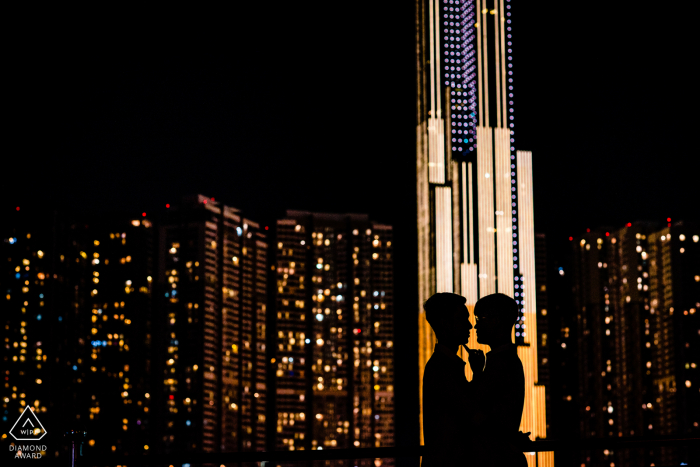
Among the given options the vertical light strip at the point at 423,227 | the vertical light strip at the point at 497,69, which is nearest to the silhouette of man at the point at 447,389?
the vertical light strip at the point at 423,227

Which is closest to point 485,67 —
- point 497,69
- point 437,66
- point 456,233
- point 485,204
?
point 497,69

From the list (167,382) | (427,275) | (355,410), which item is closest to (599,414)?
(355,410)

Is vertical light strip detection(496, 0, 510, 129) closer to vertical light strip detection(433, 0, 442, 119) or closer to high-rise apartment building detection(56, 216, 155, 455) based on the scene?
vertical light strip detection(433, 0, 442, 119)

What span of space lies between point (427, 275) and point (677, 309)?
1135 inches

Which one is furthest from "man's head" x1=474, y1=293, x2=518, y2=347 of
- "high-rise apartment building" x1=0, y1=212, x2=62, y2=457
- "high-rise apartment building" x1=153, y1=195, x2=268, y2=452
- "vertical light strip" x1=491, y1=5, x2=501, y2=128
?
"high-rise apartment building" x1=153, y1=195, x2=268, y2=452

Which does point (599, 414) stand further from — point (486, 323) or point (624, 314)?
point (486, 323)

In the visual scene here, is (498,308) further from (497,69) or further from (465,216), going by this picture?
(497,69)

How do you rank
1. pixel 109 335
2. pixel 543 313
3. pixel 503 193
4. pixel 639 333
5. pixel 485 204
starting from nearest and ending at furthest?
pixel 485 204
pixel 503 193
pixel 109 335
pixel 639 333
pixel 543 313

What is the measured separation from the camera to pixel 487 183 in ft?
66.5

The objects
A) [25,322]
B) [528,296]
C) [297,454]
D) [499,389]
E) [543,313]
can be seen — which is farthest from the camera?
[543,313]

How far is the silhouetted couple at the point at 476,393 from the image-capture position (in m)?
3.36

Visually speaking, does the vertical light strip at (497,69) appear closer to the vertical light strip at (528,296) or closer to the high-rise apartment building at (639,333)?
the vertical light strip at (528,296)

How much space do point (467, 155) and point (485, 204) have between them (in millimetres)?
1068

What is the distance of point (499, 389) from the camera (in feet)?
11.1
